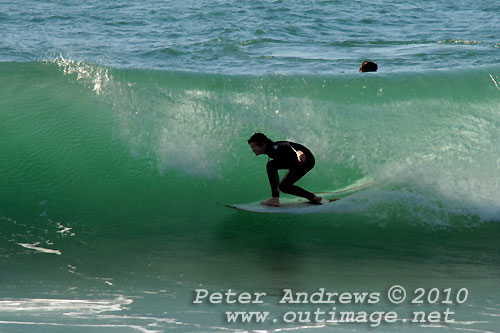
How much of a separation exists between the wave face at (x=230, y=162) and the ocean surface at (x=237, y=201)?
2 centimetres

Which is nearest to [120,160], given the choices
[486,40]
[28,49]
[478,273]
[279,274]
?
[279,274]

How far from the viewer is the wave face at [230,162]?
5.56 meters

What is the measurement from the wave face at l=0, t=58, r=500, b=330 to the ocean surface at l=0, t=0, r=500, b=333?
2 cm

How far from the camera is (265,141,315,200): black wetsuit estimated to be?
209 inches

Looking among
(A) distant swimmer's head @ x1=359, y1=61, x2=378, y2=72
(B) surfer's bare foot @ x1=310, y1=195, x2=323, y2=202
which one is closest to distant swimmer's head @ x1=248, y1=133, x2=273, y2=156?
(B) surfer's bare foot @ x1=310, y1=195, x2=323, y2=202

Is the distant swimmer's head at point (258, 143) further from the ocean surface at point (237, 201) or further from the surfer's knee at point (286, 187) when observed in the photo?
the ocean surface at point (237, 201)

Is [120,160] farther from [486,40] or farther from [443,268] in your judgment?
[486,40]

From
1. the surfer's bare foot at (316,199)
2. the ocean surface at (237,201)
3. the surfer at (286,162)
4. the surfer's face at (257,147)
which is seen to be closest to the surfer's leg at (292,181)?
the surfer at (286,162)

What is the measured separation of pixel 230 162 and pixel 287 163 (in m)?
1.28

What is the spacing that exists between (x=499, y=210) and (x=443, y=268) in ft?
4.86

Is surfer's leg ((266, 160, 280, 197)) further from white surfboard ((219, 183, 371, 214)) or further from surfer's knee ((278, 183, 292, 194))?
white surfboard ((219, 183, 371, 214))

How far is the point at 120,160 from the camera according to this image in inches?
259

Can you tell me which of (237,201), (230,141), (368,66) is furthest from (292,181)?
(368,66)

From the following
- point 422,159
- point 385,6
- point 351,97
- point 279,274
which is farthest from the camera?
point 385,6
